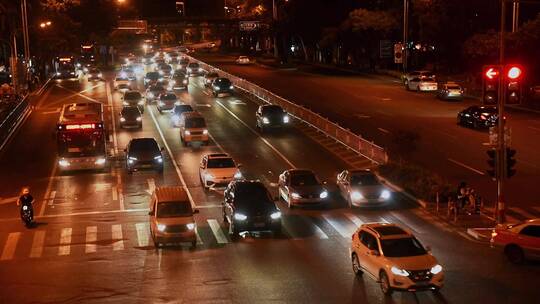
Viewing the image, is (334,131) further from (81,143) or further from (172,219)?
(172,219)

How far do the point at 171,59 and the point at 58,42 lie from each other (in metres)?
29.9

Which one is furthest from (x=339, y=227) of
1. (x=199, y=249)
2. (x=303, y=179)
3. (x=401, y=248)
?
(x=401, y=248)

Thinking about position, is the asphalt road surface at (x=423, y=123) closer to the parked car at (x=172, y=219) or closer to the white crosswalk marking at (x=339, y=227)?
the white crosswalk marking at (x=339, y=227)

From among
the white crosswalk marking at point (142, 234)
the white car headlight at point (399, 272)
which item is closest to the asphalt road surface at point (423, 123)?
the white car headlight at point (399, 272)

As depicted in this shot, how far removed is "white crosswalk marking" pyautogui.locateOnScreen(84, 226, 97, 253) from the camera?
27.9 metres

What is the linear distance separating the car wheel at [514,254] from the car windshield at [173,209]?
33.0ft

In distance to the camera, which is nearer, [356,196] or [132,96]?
[356,196]

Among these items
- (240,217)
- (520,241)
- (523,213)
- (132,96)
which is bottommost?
(523,213)

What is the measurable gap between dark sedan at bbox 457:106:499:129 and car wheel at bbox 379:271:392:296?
31.9 metres

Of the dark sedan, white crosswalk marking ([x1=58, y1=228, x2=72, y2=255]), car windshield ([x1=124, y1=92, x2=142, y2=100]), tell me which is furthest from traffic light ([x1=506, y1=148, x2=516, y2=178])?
car windshield ([x1=124, y1=92, x2=142, y2=100])

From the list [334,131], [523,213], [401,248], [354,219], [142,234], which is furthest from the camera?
[334,131]

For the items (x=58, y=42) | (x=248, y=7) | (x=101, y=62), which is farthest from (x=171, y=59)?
(x=248, y=7)

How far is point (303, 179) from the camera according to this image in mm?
35062

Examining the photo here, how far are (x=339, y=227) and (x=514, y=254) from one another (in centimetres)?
741
